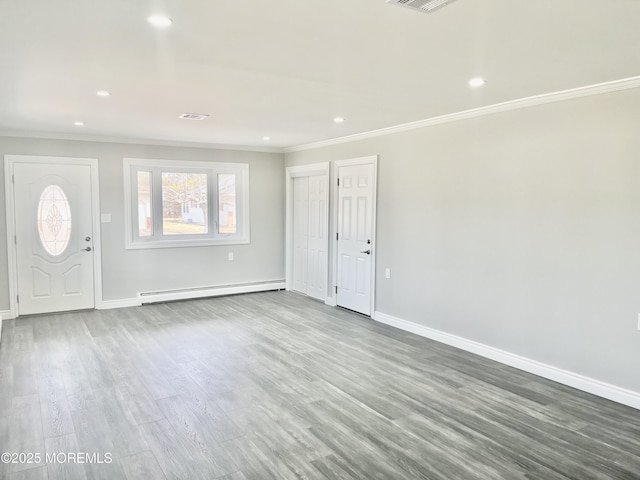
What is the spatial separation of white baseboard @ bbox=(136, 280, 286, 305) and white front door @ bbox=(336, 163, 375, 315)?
1580mm

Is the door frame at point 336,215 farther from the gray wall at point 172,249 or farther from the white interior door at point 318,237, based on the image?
the gray wall at point 172,249

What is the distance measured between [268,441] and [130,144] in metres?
5.09

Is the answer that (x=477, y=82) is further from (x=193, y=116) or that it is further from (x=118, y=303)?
(x=118, y=303)

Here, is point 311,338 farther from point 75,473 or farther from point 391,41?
point 391,41

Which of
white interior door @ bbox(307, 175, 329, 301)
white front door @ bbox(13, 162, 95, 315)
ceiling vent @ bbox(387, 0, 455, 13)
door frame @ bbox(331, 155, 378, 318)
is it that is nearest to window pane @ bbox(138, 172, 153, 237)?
white front door @ bbox(13, 162, 95, 315)

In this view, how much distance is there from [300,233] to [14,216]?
13.3 ft

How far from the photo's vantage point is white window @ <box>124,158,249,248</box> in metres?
6.51

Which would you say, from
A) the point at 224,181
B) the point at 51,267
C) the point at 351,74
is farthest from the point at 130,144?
the point at 351,74

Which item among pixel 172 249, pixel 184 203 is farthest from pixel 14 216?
pixel 184 203

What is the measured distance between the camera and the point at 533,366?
400cm

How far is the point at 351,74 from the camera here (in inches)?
122

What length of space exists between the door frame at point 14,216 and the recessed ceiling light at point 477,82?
16.9 feet

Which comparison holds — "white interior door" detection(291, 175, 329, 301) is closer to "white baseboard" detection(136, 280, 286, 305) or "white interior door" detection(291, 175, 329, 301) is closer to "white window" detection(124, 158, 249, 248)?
"white baseboard" detection(136, 280, 286, 305)

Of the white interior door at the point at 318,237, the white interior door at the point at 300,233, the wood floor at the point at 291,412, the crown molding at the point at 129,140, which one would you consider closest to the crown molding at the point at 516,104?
the white interior door at the point at 318,237
